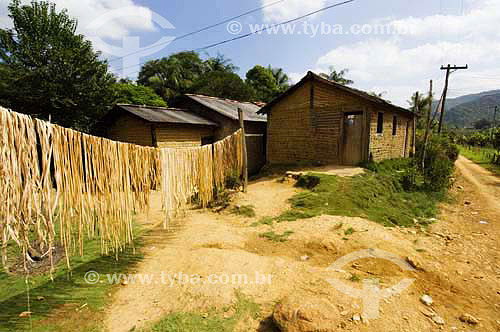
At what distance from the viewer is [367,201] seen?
6.92m

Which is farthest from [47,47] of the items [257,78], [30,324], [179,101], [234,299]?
[257,78]

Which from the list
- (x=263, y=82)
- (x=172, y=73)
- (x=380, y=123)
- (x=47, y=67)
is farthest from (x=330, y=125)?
(x=172, y=73)

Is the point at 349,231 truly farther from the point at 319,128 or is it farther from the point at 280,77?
the point at 280,77

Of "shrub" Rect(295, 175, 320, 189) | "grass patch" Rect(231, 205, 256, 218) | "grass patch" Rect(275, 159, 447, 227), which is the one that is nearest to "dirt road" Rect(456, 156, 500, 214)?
"grass patch" Rect(275, 159, 447, 227)

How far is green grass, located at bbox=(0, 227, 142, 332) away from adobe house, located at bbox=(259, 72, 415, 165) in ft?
29.3

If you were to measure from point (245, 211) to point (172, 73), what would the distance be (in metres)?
26.6

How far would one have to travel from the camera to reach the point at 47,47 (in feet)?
40.4

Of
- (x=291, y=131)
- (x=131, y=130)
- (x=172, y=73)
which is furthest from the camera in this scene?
(x=172, y=73)

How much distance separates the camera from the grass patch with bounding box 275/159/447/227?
6.18 metres

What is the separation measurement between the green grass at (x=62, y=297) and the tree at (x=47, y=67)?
11713 mm

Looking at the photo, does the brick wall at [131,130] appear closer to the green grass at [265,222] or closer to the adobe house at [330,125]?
the adobe house at [330,125]

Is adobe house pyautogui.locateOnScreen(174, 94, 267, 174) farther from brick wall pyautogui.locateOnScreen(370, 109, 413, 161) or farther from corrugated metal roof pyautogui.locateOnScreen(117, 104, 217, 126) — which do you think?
brick wall pyautogui.locateOnScreen(370, 109, 413, 161)

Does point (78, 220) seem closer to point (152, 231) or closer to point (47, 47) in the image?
point (152, 231)

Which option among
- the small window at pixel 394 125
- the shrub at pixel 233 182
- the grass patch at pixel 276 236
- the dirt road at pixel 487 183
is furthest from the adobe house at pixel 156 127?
the dirt road at pixel 487 183
